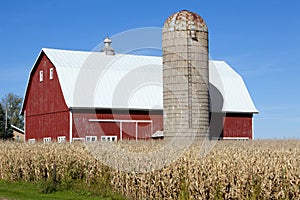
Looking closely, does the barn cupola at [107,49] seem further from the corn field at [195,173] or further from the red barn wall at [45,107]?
the corn field at [195,173]

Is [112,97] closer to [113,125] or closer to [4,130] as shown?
[113,125]

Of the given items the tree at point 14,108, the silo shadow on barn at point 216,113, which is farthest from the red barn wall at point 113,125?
the tree at point 14,108

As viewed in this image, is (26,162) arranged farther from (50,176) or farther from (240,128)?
(240,128)

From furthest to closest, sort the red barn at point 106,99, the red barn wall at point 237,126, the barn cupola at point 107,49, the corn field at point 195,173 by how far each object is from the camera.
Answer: the barn cupola at point 107,49 < the red barn wall at point 237,126 < the red barn at point 106,99 < the corn field at point 195,173

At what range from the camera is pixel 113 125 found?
3728cm

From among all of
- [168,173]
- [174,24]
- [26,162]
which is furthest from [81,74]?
[168,173]

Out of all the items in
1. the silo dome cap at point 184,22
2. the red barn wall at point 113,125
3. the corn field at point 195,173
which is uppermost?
the silo dome cap at point 184,22

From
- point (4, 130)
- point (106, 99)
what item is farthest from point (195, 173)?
point (4, 130)

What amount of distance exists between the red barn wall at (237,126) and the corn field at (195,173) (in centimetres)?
2063

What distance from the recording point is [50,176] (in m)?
21.4

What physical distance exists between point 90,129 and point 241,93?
13539 millimetres

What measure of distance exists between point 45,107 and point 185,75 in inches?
619

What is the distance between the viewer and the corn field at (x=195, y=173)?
42.3 feet

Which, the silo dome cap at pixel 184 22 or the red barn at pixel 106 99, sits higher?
the silo dome cap at pixel 184 22
